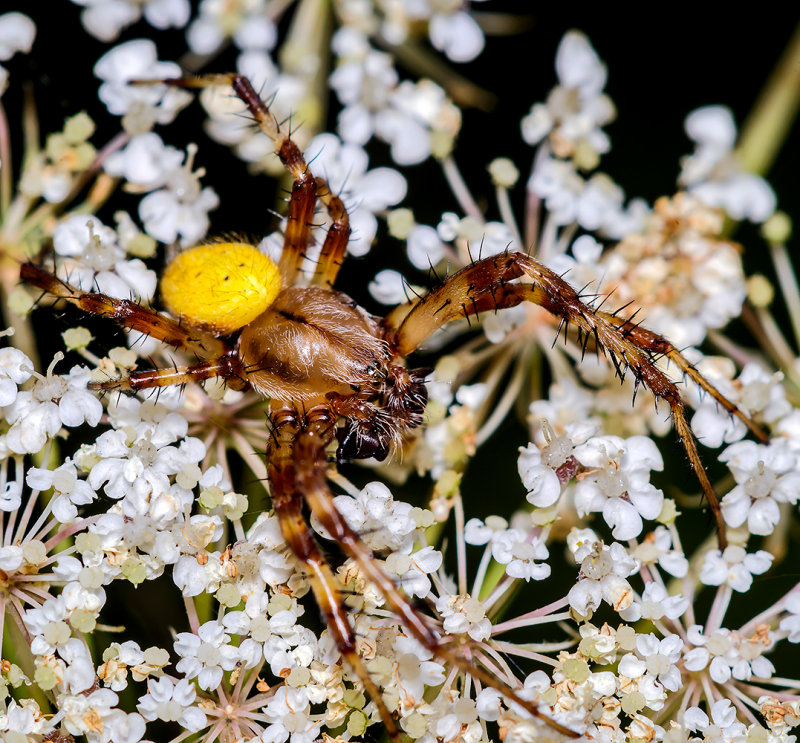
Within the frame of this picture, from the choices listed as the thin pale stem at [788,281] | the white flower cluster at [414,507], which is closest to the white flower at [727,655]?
the white flower cluster at [414,507]

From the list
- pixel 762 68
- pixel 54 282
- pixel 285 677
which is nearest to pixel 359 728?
pixel 285 677

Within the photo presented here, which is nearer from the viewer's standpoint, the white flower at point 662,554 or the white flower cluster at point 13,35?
the white flower at point 662,554

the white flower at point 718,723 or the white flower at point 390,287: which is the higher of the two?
the white flower at point 390,287

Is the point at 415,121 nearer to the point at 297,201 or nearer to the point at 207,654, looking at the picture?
the point at 297,201

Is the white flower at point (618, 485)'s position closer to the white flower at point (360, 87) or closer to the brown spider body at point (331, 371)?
the brown spider body at point (331, 371)

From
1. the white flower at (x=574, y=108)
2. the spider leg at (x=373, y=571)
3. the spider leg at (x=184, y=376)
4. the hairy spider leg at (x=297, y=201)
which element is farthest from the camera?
the white flower at (x=574, y=108)

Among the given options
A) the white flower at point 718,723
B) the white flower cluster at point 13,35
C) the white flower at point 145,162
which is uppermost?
the white flower cluster at point 13,35
